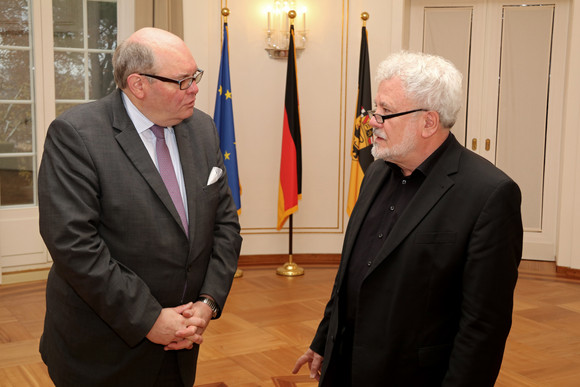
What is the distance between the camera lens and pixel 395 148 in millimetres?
1855

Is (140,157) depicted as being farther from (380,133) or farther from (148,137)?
(380,133)

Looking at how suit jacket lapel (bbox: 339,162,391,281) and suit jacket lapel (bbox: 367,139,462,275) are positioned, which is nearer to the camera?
suit jacket lapel (bbox: 367,139,462,275)

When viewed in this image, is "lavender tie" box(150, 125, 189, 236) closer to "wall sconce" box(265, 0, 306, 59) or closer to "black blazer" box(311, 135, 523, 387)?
"black blazer" box(311, 135, 523, 387)

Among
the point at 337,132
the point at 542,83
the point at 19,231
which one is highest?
the point at 542,83

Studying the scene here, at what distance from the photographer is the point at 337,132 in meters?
6.10

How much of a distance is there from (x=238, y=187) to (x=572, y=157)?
10.3ft

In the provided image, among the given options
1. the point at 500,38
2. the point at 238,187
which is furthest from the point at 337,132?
the point at 500,38

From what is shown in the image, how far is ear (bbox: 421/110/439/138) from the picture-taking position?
5.98 feet

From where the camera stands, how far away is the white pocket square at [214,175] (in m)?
2.05

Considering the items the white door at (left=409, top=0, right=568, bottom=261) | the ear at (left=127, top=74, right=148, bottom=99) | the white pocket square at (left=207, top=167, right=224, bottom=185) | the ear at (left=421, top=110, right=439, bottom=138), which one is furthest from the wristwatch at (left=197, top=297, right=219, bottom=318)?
the white door at (left=409, top=0, right=568, bottom=261)

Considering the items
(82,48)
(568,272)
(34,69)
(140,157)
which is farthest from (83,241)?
(568,272)

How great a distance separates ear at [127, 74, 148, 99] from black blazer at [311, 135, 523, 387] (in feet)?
2.91

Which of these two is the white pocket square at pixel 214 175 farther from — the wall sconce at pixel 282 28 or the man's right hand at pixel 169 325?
the wall sconce at pixel 282 28

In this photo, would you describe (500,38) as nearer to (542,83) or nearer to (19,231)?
(542,83)
